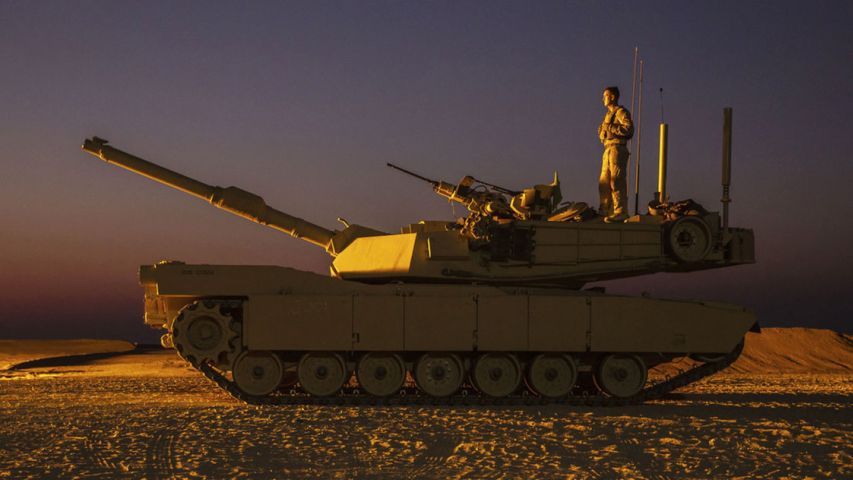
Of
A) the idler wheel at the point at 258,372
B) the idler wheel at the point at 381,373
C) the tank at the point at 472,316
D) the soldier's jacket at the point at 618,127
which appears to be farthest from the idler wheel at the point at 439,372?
the soldier's jacket at the point at 618,127

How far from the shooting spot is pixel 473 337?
49.2ft

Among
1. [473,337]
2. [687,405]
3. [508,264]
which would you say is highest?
[508,264]

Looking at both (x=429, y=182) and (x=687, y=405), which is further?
(x=429, y=182)

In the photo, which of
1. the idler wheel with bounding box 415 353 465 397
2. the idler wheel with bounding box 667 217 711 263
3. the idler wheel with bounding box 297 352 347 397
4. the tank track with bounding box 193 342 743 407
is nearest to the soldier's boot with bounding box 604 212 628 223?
the idler wheel with bounding box 667 217 711 263

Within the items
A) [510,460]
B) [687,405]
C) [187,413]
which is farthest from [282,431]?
[687,405]

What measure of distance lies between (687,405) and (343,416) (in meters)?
6.70

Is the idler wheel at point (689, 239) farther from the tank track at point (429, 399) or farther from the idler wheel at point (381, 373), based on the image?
the idler wheel at point (381, 373)

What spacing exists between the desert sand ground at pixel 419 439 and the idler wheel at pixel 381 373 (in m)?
0.78

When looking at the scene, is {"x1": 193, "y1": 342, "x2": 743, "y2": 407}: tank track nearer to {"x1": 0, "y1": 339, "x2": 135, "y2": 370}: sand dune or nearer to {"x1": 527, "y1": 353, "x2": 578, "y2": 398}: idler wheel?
{"x1": 527, "y1": 353, "x2": 578, "y2": 398}: idler wheel

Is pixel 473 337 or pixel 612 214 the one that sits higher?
pixel 612 214

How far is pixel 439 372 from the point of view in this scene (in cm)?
1521

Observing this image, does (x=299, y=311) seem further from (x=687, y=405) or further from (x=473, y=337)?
(x=687, y=405)

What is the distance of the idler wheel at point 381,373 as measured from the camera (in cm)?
1505

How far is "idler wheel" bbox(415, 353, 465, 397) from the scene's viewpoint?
15078 mm
